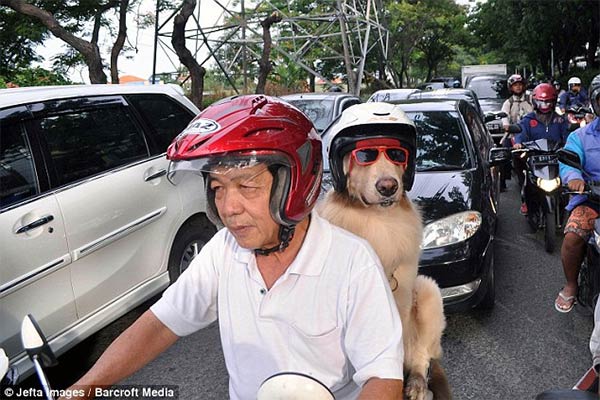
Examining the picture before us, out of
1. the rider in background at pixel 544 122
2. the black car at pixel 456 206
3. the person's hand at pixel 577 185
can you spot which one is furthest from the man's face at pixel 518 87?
the person's hand at pixel 577 185

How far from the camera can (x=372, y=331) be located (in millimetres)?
1381

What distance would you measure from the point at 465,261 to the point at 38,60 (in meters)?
12.4

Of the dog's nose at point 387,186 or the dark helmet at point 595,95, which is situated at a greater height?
the dark helmet at point 595,95

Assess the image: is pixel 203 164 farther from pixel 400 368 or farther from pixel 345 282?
pixel 400 368

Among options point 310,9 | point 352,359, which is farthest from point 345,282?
point 310,9

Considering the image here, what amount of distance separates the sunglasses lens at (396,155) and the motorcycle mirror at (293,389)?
53.5 inches

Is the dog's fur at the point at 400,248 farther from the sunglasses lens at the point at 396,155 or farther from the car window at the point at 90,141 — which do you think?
the car window at the point at 90,141

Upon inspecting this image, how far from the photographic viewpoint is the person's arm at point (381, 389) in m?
1.32

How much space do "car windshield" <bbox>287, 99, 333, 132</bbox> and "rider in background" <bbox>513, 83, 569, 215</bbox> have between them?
10.5 feet

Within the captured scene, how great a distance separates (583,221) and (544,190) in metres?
1.08

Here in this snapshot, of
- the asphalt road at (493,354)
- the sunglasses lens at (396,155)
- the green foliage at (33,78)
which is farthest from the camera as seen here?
the green foliage at (33,78)

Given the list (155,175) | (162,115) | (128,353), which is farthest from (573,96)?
(128,353)

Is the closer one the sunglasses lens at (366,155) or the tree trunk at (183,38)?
the sunglasses lens at (366,155)

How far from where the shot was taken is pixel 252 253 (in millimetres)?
1577
